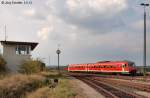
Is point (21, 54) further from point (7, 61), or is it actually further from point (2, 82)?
point (2, 82)

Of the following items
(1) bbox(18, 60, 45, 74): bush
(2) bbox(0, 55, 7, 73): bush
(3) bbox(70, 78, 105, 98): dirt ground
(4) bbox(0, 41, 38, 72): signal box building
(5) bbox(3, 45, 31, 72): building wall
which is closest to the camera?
(3) bbox(70, 78, 105, 98): dirt ground

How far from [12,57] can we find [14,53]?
0.80m

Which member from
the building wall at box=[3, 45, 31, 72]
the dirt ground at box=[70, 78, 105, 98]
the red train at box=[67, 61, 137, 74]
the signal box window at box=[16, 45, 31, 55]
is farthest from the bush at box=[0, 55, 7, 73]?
the red train at box=[67, 61, 137, 74]

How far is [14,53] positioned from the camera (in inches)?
1946

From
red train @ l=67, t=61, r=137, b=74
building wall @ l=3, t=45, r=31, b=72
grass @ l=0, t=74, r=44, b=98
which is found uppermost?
building wall @ l=3, t=45, r=31, b=72

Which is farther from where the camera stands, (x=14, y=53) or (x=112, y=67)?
(x=112, y=67)

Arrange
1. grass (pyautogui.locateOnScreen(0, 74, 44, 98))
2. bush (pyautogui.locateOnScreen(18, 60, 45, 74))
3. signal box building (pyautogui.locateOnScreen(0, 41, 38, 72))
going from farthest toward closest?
1. bush (pyautogui.locateOnScreen(18, 60, 45, 74))
2. signal box building (pyautogui.locateOnScreen(0, 41, 38, 72))
3. grass (pyautogui.locateOnScreen(0, 74, 44, 98))

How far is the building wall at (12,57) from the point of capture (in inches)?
1916

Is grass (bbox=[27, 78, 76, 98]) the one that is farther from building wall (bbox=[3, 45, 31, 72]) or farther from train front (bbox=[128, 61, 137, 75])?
train front (bbox=[128, 61, 137, 75])

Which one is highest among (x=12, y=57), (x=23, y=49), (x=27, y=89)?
(x=23, y=49)

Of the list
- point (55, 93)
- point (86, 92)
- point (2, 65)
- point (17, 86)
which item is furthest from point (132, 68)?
point (55, 93)

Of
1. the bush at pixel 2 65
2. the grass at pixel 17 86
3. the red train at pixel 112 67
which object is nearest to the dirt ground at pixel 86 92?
the grass at pixel 17 86

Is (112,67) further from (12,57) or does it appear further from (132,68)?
(12,57)

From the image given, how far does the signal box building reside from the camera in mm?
48781
